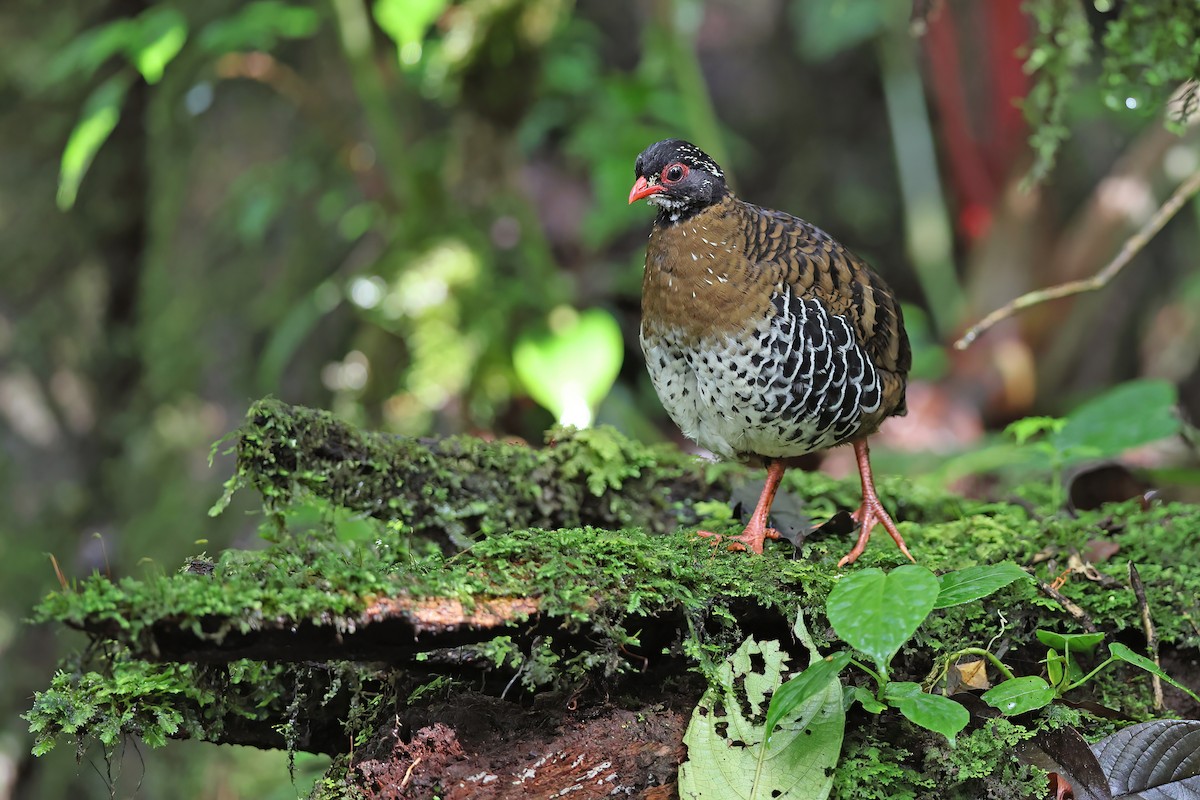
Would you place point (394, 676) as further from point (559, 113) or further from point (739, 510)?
point (559, 113)

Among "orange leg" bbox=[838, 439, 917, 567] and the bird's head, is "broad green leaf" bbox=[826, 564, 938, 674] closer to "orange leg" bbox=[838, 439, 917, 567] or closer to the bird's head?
"orange leg" bbox=[838, 439, 917, 567]

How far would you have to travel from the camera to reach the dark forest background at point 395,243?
5551 mm

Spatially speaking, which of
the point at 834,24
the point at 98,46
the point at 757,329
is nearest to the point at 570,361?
the point at 757,329

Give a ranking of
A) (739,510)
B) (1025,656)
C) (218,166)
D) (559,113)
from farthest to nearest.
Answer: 1. (218,166)
2. (559,113)
3. (739,510)
4. (1025,656)

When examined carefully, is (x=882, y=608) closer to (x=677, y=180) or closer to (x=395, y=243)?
(x=677, y=180)

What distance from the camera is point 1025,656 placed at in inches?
107

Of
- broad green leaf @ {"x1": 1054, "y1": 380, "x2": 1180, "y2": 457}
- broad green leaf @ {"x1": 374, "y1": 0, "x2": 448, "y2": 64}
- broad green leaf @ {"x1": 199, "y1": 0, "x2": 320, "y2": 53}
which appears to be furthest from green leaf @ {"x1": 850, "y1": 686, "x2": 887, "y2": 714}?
broad green leaf @ {"x1": 199, "y1": 0, "x2": 320, "y2": 53}

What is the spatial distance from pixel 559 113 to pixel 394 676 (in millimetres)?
4860

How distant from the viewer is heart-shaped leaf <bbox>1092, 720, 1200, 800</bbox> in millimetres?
2336

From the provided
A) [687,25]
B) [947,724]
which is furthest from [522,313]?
[947,724]

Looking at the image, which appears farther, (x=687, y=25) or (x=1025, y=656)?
(x=687, y=25)

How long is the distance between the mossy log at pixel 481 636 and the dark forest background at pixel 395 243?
81.9 inches

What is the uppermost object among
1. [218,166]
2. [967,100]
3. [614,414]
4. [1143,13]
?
[218,166]

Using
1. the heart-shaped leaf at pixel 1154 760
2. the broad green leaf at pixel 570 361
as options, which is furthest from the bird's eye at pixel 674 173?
the broad green leaf at pixel 570 361
